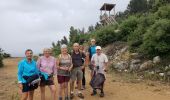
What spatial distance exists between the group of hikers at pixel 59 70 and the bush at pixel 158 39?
5172 mm

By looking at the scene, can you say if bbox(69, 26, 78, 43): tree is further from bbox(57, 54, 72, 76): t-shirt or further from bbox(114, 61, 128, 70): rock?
bbox(57, 54, 72, 76): t-shirt

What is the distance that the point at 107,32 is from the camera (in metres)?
23.2

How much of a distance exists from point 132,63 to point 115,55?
2.99 metres

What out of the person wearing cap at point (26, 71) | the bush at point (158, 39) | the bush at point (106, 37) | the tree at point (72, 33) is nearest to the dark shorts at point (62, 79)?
the person wearing cap at point (26, 71)

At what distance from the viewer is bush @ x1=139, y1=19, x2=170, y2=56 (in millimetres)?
16125

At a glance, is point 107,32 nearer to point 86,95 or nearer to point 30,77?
point 86,95

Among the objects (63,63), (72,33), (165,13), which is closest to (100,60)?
(63,63)

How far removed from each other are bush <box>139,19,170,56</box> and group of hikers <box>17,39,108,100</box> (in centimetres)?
517

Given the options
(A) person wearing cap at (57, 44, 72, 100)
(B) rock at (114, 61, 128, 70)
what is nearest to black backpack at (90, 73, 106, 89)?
(A) person wearing cap at (57, 44, 72, 100)

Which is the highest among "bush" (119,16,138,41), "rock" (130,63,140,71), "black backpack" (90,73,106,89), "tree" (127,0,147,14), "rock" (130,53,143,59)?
"tree" (127,0,147,14)

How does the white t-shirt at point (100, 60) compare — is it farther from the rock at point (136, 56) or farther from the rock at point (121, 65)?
the rock at point (136, 56)

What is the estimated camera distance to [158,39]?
1631 cm

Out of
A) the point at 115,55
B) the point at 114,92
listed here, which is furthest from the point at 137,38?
the point at 114,92

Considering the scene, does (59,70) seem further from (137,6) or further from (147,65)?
(137,6)
